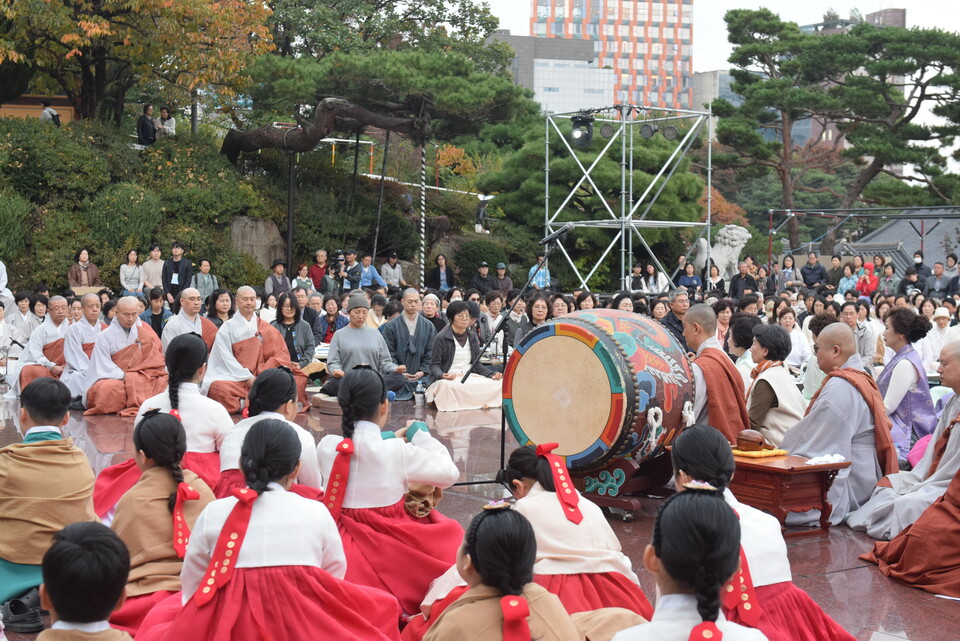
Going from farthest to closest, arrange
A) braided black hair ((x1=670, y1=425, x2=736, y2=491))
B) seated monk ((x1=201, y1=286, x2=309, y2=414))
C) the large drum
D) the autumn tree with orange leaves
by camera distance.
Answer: the autumn tree with orange leaves, seated monk ((x1=201, y1=286, x2=309, y2=414)), the large drum, braided black hair ((x1=670, y1=425, x2=736, y2=491))

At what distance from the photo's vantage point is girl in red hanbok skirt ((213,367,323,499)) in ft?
15.1

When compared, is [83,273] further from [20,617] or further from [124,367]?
[20,617]

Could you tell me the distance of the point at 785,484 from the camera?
18.9ft

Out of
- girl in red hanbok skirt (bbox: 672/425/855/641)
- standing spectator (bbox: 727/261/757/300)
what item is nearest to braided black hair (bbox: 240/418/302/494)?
girl in red hanbok skirt (bbox: 672/425/855/641)

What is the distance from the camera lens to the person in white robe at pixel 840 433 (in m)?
6.10

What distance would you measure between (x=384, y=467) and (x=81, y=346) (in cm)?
701

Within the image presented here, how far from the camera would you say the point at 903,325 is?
6.76m

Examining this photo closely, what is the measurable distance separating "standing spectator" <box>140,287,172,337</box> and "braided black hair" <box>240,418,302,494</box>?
8501 mm

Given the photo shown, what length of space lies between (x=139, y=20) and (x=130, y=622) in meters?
15.6

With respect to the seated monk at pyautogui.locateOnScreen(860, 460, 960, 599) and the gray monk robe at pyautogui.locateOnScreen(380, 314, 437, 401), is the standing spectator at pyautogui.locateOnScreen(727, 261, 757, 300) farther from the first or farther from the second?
the seated monk at pyautogui.locateOnScreen(860, 460, 960, 599)

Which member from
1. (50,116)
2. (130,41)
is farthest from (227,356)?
(50,116)

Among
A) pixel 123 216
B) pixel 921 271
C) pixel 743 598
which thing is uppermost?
pixel 123 216

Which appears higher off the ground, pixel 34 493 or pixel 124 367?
pixel 34 493

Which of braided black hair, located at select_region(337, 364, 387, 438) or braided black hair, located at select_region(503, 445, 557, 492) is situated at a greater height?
braided black hair, located at select_region(337, 364, 387, 438)
